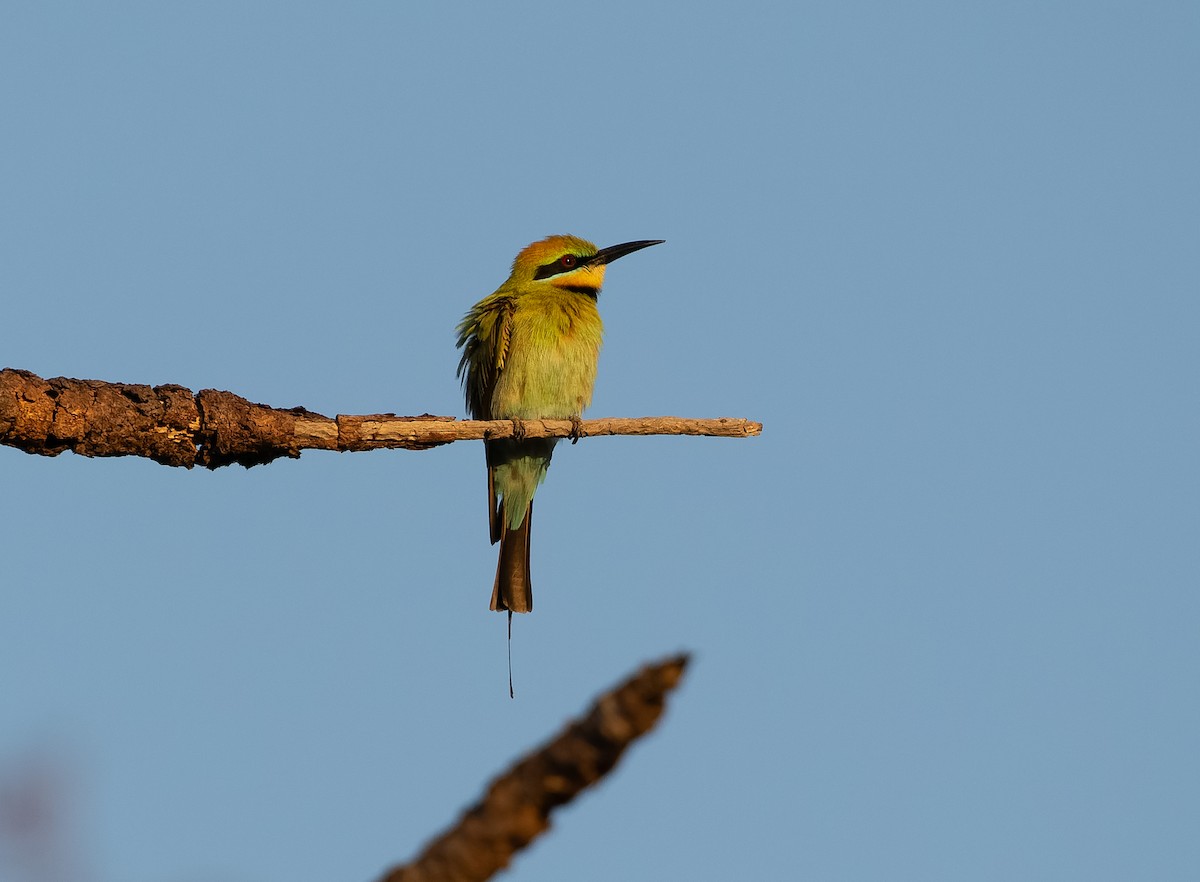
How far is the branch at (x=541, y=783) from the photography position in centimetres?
125

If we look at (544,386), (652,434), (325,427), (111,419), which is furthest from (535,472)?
(111,419)

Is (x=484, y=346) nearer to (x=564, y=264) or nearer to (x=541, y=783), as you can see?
(x=564, y=264)

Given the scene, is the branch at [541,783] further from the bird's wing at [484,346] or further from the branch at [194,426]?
the bird's wing at [484,346]

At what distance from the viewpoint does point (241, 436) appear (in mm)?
3990

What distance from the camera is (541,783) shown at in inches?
51.3

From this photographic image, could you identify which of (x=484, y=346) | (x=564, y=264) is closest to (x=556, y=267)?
(x=564, y=264)

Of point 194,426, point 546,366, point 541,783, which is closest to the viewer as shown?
point 541,783

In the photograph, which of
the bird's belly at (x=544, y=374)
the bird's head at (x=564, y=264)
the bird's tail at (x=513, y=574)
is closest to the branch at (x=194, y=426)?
the bird's tail at (x=513, y=574)

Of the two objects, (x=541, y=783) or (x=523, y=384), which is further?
(x=523, y=384)

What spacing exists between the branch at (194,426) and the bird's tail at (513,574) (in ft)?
5.32

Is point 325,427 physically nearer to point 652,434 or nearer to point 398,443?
point 398,443

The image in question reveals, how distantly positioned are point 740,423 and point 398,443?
1.06 m

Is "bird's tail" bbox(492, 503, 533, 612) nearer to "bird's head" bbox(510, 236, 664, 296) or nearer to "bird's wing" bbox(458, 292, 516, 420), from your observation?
"bird's wing" bbox(458, 292, 516, 420)

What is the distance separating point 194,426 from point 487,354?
2739 mm
